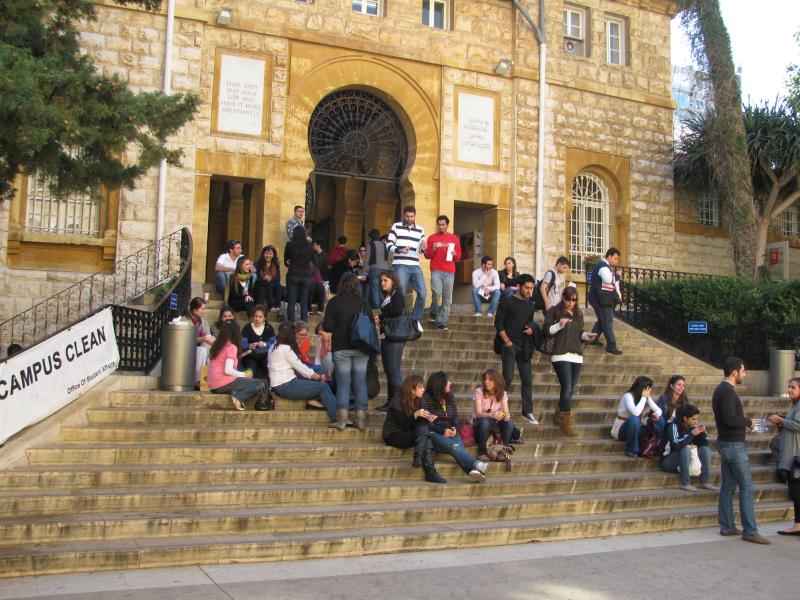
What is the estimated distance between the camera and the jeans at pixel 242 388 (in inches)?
386

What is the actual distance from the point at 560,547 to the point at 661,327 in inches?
388

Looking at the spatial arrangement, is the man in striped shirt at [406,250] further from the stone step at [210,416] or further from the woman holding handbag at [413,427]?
the woman holding handbag at [413,427]

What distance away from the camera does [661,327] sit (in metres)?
17.0

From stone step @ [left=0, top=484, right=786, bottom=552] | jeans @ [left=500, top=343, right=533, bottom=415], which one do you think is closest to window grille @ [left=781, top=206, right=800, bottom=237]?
jeans @ [left=500, top=343, right=533, bottom=415]

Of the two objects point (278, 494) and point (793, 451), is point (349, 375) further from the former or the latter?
point (793, 451)

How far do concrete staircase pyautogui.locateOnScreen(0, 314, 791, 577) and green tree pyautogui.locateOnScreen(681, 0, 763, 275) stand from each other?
1015 centimetres

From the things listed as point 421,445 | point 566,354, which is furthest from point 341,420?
point 566,354

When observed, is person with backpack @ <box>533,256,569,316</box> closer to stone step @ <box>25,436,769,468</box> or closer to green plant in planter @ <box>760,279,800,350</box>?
green plant in planter @ <box>760,279,800,350</box>

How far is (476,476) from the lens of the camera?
8.93 meters

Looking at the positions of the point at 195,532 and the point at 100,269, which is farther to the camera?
the point at 100,269

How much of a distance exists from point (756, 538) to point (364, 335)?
456 cm

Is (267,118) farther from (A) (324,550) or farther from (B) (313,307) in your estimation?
(A) (324,550)

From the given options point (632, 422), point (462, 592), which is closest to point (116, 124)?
point (462, 592)

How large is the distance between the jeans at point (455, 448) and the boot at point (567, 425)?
7.30ft
